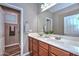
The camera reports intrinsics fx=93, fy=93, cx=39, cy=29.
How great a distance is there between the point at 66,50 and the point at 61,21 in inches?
17.7

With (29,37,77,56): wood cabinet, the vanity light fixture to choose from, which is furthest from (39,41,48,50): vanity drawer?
the vanity light fixture

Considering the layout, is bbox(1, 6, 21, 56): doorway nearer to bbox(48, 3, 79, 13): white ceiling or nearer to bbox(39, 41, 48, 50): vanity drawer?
bbox(39, 41, 48, 50): vanity drawer

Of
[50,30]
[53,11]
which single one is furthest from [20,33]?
[53,11]

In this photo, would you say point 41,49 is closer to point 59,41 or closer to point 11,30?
point 59,41

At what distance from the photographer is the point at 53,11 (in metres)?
1.34

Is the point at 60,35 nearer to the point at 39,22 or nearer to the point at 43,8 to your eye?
the point at 39,22

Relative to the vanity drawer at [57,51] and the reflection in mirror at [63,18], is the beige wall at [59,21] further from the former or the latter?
the vanity drawer at [57,51]

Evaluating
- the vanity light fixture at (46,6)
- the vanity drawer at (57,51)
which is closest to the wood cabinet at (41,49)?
the vanity drawer at (57,51)

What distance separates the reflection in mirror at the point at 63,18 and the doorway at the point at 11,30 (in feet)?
1.07

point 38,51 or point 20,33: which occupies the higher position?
point 20,33

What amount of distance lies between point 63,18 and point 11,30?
0.72 meters

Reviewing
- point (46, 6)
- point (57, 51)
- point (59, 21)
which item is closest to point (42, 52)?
point (57, 51)

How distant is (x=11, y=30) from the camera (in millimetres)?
1152

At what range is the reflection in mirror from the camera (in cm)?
119
